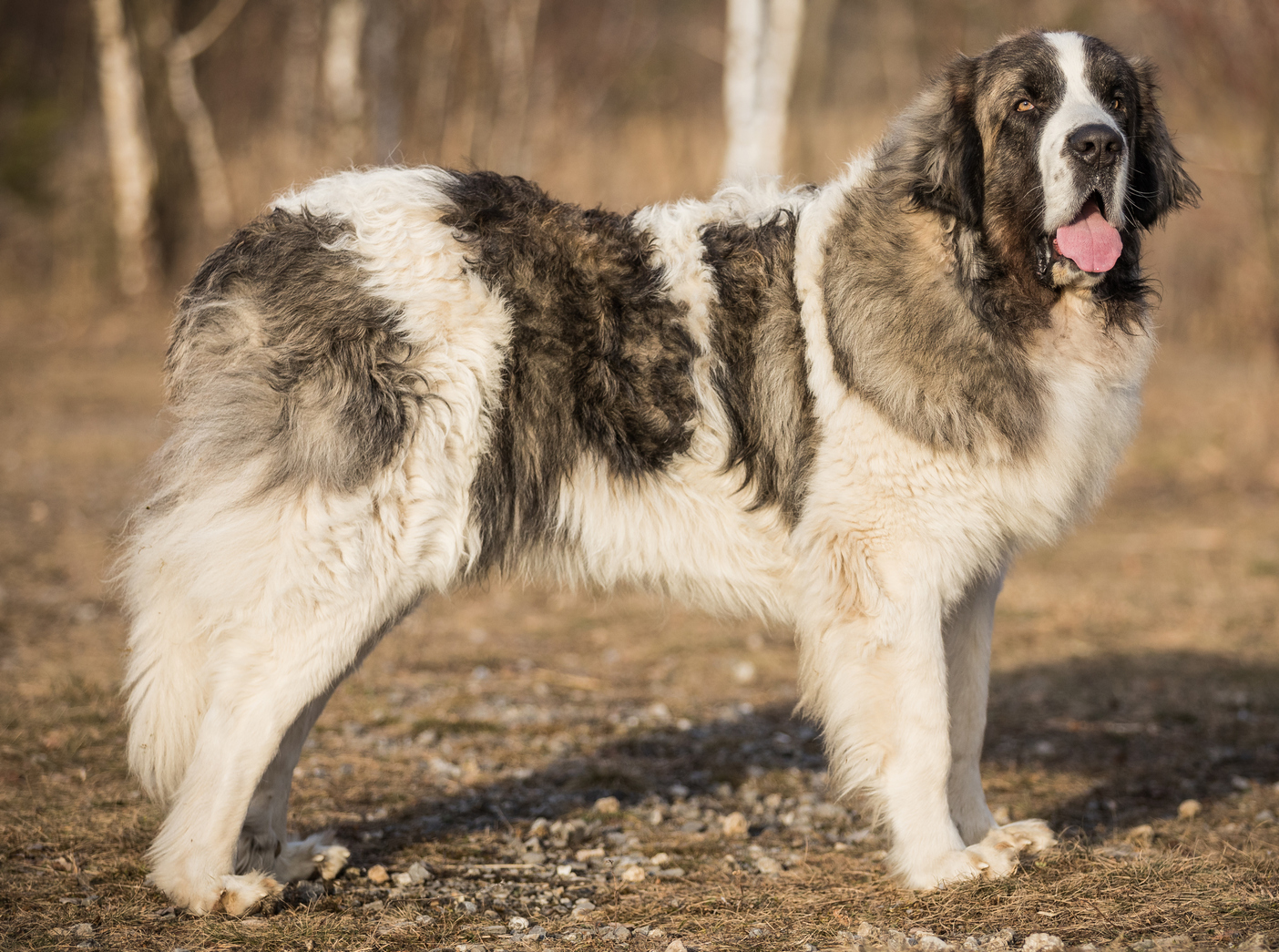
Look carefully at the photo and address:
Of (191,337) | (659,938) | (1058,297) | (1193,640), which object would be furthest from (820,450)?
(1193,640)

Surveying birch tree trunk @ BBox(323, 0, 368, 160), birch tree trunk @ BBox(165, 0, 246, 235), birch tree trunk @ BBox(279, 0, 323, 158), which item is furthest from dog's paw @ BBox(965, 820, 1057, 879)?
birch tree trunk @ BBox(279, 0, 323, 158)

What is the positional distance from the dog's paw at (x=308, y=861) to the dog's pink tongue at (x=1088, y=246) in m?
2.61

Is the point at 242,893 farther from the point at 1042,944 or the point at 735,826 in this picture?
the point at 1042,944

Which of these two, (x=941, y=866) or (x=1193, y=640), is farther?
(x=1193, y=640)

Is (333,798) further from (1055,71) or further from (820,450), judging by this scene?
(1055,71)

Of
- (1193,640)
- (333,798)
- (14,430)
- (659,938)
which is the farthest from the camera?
(14,430)

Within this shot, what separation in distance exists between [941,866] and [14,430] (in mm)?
9039

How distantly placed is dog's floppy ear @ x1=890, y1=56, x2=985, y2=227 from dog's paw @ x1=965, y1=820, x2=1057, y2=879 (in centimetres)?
171

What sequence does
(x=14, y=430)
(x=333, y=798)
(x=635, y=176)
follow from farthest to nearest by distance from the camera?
(x=635, y=176) → (x=14, y=430) → (x=333, y=798)

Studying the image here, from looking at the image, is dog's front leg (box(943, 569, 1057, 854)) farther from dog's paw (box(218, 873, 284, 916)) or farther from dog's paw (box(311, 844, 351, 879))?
dog's paw (box(218, 873, 284, 916))

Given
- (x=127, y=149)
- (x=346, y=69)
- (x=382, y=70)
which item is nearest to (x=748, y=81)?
(x=346, y=69)

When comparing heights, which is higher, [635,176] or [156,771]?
[635,176]

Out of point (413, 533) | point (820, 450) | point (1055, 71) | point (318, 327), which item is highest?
point (1055, 71)

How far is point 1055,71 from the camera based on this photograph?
123 inches
